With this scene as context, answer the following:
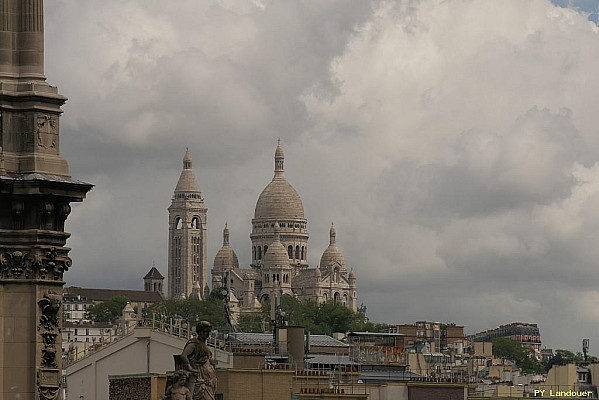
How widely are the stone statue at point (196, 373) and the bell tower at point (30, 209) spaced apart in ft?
7.97

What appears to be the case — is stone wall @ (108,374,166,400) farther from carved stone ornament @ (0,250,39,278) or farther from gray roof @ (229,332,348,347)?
carved stone ornament @ (0,250,39,278)

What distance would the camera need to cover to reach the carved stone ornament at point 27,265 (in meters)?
28.7

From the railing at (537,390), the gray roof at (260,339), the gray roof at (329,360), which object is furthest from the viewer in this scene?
the railing at (537,390)

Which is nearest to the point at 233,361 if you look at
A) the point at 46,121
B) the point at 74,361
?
the point at 74,361

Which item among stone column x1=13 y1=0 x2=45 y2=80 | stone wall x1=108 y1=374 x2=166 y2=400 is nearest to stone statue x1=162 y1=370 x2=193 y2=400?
stone column x1=13 y1=0 x2=45 y2=80

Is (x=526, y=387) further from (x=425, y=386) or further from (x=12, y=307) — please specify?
(x=12, y=307)

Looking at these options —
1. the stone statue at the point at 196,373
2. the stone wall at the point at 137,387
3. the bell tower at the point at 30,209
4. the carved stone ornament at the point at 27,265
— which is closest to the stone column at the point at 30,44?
the bell tower at the point at 30,209

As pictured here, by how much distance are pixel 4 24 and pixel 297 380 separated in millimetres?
42406

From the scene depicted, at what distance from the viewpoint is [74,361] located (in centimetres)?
8788

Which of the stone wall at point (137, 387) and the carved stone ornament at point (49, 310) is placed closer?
the carved stone ornament at point (49, 310)

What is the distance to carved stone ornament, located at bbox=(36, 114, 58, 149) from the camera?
29.0 metres

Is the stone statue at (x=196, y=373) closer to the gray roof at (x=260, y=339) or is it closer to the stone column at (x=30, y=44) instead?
the stone column at (x=30, y=44)

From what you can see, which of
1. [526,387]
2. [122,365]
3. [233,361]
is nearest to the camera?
[233,361]

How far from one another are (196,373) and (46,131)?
3982mm
